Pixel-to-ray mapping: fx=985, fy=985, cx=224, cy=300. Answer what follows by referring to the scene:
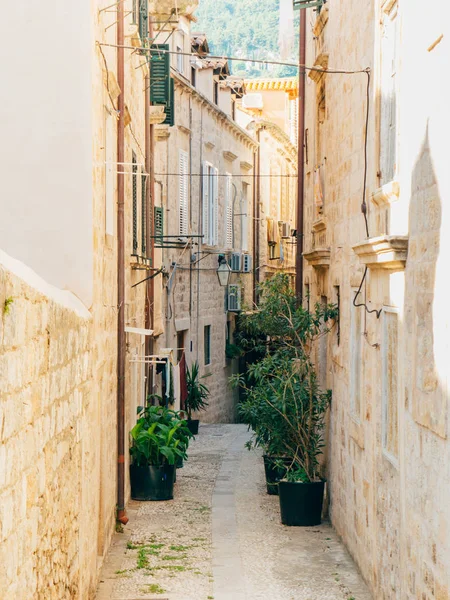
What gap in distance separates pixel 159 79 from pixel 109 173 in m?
6.20

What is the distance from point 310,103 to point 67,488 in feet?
35.3

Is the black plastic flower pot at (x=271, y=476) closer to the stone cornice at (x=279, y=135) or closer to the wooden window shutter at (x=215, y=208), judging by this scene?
the wooden window shutter at (x=215, y=208)

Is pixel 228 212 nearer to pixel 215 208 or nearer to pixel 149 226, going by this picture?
pixel 215 208

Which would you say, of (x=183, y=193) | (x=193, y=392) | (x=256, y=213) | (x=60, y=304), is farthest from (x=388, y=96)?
(x=256, y=213)

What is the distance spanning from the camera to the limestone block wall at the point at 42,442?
4250 millimetres

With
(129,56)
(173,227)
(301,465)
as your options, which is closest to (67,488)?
(301,465)

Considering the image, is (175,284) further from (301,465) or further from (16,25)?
(16,25)

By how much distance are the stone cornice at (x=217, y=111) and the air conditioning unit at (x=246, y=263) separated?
3327mm

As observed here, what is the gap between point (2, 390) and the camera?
4062mm

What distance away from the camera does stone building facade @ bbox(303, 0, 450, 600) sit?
20.6 feet

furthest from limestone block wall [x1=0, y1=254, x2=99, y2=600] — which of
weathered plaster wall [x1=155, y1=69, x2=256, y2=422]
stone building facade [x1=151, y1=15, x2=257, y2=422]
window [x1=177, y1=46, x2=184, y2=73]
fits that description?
window [x1=177, y1=46, x2=184, y2=73]

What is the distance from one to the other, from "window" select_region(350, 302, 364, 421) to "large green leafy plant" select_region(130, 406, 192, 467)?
3.39 metres

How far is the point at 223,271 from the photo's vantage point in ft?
79.3

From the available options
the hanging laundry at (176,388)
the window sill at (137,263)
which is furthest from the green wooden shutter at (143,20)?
the hanging laundry at (176,388)
